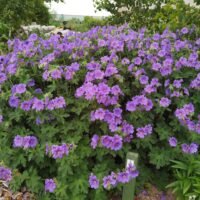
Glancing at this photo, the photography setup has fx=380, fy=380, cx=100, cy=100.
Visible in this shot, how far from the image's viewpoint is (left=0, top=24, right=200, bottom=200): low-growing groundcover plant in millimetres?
2699

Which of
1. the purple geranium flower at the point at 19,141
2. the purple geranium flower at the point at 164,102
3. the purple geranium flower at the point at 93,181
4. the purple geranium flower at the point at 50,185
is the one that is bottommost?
the purple geranium flower at the point at 50,185

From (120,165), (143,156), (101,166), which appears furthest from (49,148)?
(143,156)

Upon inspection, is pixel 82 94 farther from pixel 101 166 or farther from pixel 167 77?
pixel 167 77

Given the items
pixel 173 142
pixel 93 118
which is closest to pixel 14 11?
pixel 93 118

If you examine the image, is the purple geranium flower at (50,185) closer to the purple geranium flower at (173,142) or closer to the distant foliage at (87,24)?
the purple geranium flower at (173,142)

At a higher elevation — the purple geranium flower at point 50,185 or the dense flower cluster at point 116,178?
the dense flower cluster at point 116,178

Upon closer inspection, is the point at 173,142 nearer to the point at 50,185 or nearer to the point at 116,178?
the point at 116,178

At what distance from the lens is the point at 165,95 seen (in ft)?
9.79

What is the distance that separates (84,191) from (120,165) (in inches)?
16.0

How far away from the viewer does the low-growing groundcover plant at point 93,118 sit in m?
2.70

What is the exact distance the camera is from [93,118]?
105 inches

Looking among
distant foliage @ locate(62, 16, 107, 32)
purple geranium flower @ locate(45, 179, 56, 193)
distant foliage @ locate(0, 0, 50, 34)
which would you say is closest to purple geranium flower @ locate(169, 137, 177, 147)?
purple geranium flower @ locate(45, 179, 56, 193)

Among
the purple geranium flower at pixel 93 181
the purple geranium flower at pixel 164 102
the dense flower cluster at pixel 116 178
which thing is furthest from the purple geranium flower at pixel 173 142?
the purple geranium flower at pixel 93 181

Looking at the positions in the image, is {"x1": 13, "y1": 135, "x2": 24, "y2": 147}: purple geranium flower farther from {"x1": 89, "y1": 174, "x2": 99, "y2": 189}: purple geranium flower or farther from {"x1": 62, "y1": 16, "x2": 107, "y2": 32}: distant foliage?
{"x1": 62, "y1": 16, "x2": 107, "y2": 32}: distant foliage
